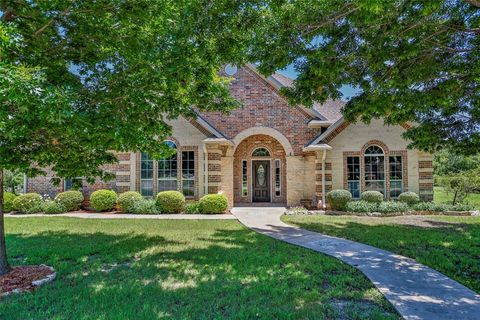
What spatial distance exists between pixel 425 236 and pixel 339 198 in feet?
19.5

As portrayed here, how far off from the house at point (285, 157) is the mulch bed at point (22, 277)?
10.1 meters

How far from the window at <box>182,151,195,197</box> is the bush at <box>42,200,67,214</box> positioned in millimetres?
5960

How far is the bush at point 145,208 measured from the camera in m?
15.8

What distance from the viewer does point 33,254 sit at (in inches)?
317

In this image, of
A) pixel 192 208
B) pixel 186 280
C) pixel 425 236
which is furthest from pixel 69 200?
pixel 425 236

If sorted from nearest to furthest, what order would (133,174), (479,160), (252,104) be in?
(133,174) → (252,104) → (479,160)

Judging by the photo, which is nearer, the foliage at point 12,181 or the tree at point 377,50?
the tree at point 377,50

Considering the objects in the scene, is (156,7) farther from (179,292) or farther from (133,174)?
(133,174)

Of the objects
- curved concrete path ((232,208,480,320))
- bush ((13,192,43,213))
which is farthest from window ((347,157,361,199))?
bush ((13,192,43,213))

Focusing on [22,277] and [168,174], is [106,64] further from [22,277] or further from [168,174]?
[168,174]

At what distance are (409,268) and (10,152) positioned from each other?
7.91m

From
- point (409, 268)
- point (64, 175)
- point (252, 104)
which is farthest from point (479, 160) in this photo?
point (64, 175)

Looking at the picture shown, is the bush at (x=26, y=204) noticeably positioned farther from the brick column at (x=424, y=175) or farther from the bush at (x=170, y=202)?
the brick column at (x=424, y=175)

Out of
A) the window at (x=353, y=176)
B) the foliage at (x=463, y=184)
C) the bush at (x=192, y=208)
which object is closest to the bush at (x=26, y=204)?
the bush at (x=192, y=208)
